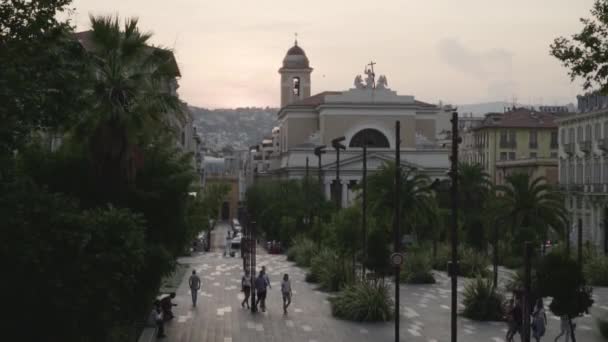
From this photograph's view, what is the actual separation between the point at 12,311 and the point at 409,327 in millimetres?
15649

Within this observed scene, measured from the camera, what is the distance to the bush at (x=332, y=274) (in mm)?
39859

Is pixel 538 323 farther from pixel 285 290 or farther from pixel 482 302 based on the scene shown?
pixel 285 290

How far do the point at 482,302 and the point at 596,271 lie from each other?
14479 mm

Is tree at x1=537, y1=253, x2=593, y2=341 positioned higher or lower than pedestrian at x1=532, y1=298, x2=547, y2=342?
higher

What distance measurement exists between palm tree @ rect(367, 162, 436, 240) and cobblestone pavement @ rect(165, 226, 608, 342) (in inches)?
294

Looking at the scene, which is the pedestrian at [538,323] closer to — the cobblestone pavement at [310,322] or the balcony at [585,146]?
the cobblestone pavement at [310,322]

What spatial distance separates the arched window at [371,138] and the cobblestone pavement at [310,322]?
65.8 metres

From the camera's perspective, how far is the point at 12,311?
16.8 metres

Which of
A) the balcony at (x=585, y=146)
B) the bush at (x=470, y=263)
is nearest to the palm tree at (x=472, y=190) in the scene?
the balcony at (x=585, y=146)

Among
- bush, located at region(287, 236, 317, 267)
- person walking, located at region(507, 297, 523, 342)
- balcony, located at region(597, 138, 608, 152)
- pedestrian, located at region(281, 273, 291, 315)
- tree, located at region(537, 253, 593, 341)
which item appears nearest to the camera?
tree, located at region(537, 253, 593, 341)

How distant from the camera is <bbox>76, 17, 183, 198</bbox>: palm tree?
2222cm

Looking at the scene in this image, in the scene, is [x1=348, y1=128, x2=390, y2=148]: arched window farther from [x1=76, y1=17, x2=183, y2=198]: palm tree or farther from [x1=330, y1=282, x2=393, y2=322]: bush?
[x1=76, y1=17, x2=183, y2=198]: palm tree

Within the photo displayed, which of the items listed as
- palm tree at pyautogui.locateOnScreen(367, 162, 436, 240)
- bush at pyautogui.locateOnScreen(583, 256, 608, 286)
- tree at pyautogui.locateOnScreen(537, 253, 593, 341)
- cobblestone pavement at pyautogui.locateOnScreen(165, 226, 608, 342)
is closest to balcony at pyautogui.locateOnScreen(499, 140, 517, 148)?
palm tree at pyautogui.locateOnScreen(367, 162, 436, 240)

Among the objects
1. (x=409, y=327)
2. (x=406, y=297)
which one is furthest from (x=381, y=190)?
(x=409, y=327)
